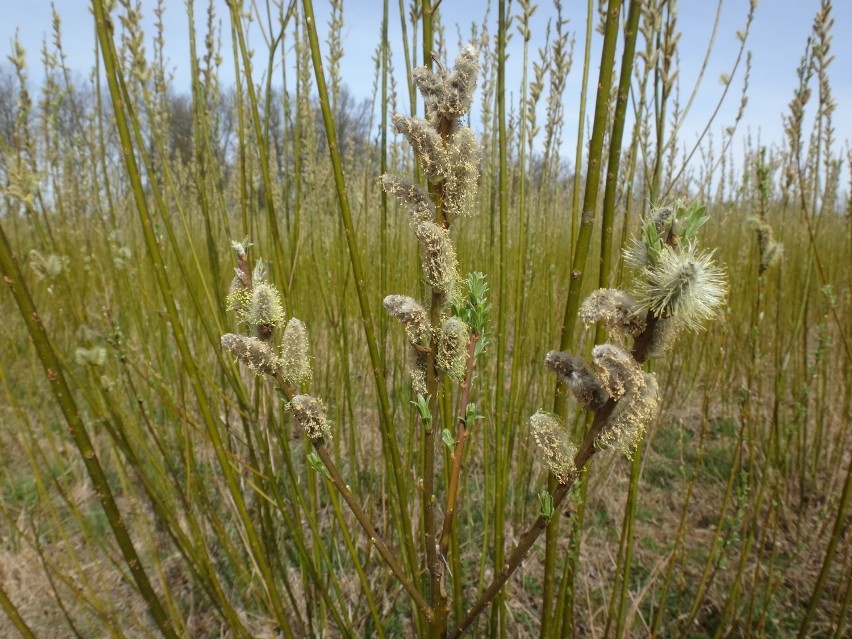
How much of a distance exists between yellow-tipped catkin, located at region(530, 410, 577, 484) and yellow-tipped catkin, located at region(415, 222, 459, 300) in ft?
0.56

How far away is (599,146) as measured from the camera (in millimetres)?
664

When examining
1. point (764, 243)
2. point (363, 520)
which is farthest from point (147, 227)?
point (764, 243)

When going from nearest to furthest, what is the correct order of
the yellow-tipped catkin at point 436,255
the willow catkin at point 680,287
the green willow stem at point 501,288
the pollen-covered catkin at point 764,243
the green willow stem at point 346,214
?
the willow catkin at point 680,287, the yellow-tipped catkin at point 436,255, the green willow stem at point 346,214, the green willow stem at point 501,288, the pollen-covered catkin at point 764,243

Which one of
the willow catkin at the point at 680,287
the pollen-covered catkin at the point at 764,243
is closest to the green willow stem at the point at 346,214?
the willow catkin at the point at 680,287

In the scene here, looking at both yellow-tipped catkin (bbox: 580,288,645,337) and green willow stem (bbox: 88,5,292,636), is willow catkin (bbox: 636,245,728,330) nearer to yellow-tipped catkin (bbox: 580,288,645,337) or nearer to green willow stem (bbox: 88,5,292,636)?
yellow-tipped catkin (bbox: 580,288,645,337)

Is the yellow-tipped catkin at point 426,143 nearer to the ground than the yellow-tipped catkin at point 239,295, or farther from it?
farther from it

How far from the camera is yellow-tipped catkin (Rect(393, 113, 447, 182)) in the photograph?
20.9 inches

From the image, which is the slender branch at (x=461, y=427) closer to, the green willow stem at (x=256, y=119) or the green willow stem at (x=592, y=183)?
the green willow stem at (x=592, y=183)

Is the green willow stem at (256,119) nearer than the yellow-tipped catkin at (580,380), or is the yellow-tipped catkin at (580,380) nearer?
the yellow-tipped catkin at (580,380)

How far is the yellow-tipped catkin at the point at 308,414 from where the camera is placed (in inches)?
22.7

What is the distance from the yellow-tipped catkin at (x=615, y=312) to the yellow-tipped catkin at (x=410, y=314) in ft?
0.54

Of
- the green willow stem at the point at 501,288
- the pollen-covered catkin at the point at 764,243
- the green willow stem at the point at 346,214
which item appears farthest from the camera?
the pollen-covered catkin at the point at 764,243

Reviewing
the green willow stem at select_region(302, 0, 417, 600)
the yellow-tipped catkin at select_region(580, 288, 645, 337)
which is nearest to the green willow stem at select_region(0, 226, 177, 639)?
the green willow stem at select_region(302, 0, 417, 600)

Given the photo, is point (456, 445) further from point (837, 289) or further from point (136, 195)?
point (837, 289)
